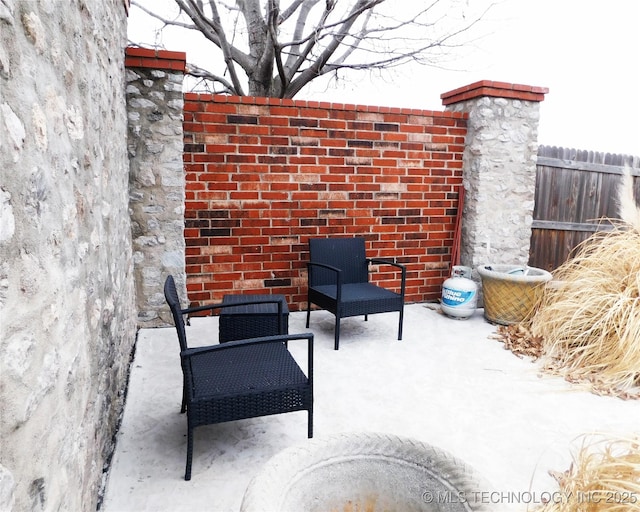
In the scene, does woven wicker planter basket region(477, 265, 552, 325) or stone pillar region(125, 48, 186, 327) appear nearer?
stone pillar region(125, 48, 186, 327)

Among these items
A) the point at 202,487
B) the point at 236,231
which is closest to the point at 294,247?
the point at 236,231

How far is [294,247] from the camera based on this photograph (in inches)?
162

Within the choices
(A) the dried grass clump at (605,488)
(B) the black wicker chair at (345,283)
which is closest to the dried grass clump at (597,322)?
(B) the black wicker chair at (345,283)

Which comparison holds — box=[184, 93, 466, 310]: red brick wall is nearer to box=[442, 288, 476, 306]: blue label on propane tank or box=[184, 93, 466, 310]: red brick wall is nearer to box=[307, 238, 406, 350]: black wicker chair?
box=[307, 238, 406, 350]: black wicker chair

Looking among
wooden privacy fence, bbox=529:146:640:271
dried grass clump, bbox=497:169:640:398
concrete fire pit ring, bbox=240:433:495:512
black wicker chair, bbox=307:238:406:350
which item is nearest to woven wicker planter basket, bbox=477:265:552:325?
dried grass clump, bbox=497:169:640:398

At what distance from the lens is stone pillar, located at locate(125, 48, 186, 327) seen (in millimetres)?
3396

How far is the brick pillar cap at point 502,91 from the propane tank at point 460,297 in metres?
1.78

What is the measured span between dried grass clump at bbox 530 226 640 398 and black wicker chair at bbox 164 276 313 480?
1967mm

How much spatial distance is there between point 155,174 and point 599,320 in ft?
11.3

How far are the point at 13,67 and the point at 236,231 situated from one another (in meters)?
3.04

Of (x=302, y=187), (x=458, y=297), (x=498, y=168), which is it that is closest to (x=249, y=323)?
(x=302, y=187)

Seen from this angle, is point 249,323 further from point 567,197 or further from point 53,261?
point 567,197

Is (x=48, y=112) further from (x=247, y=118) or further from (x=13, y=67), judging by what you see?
(x=247, y=118)

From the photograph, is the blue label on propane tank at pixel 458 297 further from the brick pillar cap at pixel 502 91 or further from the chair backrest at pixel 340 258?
the brick pillar cap at pixel 502 91
